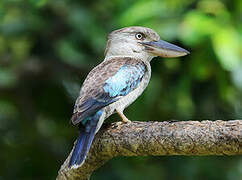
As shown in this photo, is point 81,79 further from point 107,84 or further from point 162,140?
point 162,140

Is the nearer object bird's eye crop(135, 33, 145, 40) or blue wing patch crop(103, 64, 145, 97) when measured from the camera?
blue wing patch crop(103, 64, 145, 97)

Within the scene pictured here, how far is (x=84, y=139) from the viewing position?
3.95 metres

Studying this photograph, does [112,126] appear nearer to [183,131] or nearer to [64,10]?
[183,131]

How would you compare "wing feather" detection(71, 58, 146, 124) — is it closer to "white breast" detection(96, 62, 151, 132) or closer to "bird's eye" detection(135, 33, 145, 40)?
"white breast" detection(96, 62, 151, 132)

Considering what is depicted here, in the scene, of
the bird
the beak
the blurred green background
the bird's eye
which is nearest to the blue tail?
the bird

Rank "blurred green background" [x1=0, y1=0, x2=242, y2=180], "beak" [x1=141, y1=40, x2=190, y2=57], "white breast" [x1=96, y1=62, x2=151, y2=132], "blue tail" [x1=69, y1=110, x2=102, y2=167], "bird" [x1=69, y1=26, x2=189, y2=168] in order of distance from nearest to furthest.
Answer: "blue tail" [x1=69, y1=110, x2=102, y2=167] → "bird" [x1=69, y1=26, x2=189, y2=168] → "white breast" [x1=96, y1=62, x2=151, y2=132] → "beak" [x1=141, y1=40, x2=190, y2=57] → "blurred green background" [x1=0, y1=0, x2=242, y2=180]

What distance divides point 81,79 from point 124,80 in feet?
7.81

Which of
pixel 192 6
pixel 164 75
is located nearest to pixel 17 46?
pixel 164 75

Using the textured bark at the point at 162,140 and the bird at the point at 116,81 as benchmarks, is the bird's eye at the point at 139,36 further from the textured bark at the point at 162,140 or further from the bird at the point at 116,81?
the textured bark at the point at 162,140

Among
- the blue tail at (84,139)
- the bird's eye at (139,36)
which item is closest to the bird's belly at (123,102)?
the blue tail at (84,139)

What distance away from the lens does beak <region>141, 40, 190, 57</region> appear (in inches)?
189

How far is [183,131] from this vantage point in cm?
340

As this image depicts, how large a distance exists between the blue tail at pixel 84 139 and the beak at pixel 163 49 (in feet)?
3.21

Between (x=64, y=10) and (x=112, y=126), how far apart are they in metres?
2.89
